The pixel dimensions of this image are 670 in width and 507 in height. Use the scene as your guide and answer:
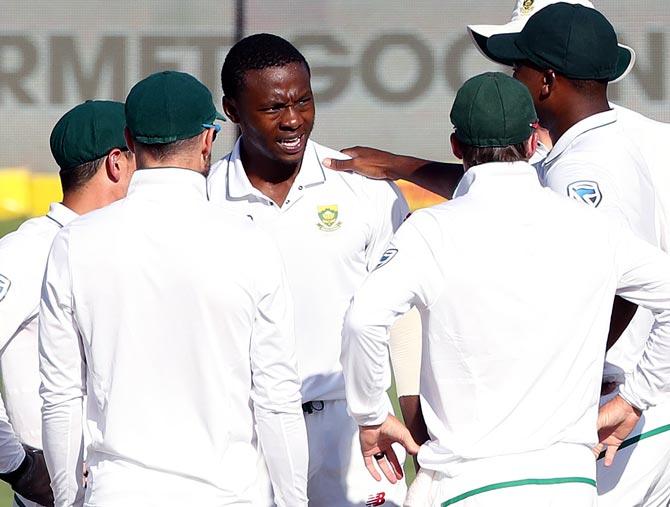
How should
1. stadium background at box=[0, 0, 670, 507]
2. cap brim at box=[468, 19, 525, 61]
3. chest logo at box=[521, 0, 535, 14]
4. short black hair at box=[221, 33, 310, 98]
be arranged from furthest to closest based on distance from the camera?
stadium background at box=[0, 0, 670, 507], chest logo at box=[521, 0, 535, 14], cap brim at box=[468, 19, 525, 61], short black hair at box=[221, 33, 310, 98]

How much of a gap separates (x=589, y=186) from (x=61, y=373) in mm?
1265

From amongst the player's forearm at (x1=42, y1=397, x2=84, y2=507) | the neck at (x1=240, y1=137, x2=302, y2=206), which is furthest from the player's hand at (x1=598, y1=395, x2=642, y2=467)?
the player's forearm at (x1=42, y1=397, x2=84, y2=507)

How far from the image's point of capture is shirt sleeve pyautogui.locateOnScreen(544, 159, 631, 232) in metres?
3.04

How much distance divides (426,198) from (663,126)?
4.40 meters

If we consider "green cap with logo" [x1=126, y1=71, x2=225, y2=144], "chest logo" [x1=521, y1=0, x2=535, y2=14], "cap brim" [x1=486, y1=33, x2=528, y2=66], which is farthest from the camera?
"chest logo" [x1=521, y1=0, x2=535, y2=14]

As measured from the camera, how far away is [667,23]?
26.2ft

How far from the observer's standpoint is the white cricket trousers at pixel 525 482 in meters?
2.68

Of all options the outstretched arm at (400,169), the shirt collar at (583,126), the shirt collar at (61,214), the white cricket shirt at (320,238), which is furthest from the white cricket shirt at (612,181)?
the shirt collar at (61,214)

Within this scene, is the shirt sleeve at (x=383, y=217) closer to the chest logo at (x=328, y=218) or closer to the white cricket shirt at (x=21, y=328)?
the chest logo at (x=328, y=218)

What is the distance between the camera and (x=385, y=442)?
2945 millimetres

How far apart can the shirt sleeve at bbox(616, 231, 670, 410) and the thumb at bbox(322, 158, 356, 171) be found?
3.23ft

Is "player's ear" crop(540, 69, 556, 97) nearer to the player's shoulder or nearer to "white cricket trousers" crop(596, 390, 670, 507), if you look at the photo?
"white cricket trousers" crop(596, 390, 670, 507)

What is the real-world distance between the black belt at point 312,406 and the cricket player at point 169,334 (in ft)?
2.28

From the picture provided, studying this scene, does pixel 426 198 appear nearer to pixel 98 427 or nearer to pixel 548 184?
pixel 548 184
